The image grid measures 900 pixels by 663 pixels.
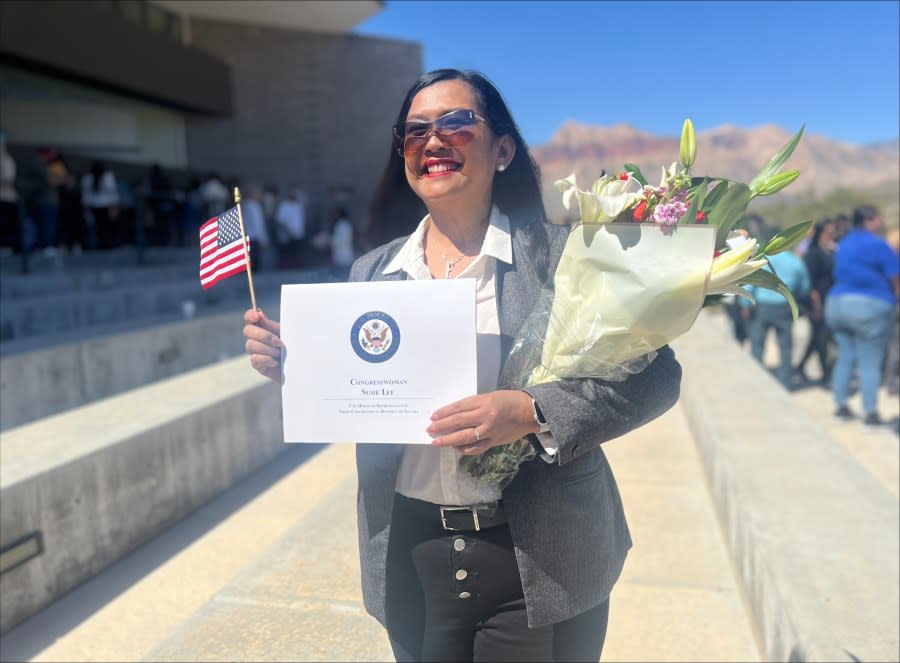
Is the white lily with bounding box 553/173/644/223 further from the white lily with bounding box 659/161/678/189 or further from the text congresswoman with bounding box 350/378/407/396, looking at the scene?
the text congresswoman with bounding box 350/378/407/396

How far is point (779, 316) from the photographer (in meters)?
8.14

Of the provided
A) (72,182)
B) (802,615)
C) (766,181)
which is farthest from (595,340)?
(72,182)

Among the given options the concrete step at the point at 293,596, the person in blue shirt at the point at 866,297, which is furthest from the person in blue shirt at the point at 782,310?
the concrete step at the point at 293,596

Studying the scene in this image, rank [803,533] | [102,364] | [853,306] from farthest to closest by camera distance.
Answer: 1. [853,306]
2. [102,364]
3. [803,533]

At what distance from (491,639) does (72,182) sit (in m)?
12.6

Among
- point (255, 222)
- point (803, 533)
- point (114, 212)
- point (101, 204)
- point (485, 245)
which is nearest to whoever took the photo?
point (485, 245)

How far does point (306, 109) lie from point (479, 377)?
2373 centimetres

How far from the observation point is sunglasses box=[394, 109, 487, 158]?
5.20ft

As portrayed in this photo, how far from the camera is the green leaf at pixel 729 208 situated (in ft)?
4.59

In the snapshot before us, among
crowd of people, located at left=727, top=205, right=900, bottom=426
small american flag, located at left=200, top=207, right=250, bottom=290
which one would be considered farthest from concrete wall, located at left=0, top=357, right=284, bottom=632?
crowd of people, located at left=727, top=205, right=900, bottom=426

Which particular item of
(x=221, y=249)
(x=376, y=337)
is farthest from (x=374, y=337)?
(x=221, y=249)

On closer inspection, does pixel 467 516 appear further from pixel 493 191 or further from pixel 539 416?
pixel 493 191

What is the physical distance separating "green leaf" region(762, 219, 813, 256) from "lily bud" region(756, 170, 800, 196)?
8 centimetres

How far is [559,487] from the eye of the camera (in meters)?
1.58
